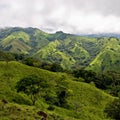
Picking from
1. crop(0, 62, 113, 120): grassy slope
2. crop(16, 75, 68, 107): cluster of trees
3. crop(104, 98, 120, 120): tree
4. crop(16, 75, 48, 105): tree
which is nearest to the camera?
crop(0, 62, 113, 120): grassy slope

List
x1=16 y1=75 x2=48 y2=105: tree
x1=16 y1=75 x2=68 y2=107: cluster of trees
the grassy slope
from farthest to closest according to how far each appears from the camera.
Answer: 1. x1=16 y1=75 x2=68 y2=107: cluster of trees
2. x1=16 y1=75 x2=48 y2=105: tree
3. the grassy slope

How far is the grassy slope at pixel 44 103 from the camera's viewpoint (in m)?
64.0

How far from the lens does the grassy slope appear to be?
6403cm

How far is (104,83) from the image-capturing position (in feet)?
622

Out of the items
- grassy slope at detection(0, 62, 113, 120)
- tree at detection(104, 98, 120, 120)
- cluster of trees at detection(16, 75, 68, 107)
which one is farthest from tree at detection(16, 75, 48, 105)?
tree at detection(104, 98, 120, 120)

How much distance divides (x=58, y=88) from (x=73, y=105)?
31.2 ft

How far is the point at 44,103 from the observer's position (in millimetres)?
97125

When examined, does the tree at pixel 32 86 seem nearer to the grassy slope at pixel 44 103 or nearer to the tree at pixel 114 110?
the grassy slope at pixel 44 103

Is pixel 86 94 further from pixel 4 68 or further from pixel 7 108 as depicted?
pixel 7 108

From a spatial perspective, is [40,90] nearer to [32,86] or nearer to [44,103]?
[32,86]

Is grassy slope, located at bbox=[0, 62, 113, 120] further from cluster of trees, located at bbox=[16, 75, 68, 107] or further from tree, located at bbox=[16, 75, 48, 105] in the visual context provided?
tree, located at bbox=[16, 75, 48, 105]

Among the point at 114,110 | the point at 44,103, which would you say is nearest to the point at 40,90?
the point at 44,103

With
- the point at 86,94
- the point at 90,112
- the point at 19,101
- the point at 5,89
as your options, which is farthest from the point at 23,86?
the point at 86,94

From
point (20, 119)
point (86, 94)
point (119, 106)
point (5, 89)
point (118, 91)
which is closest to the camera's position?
point (20, 119)
